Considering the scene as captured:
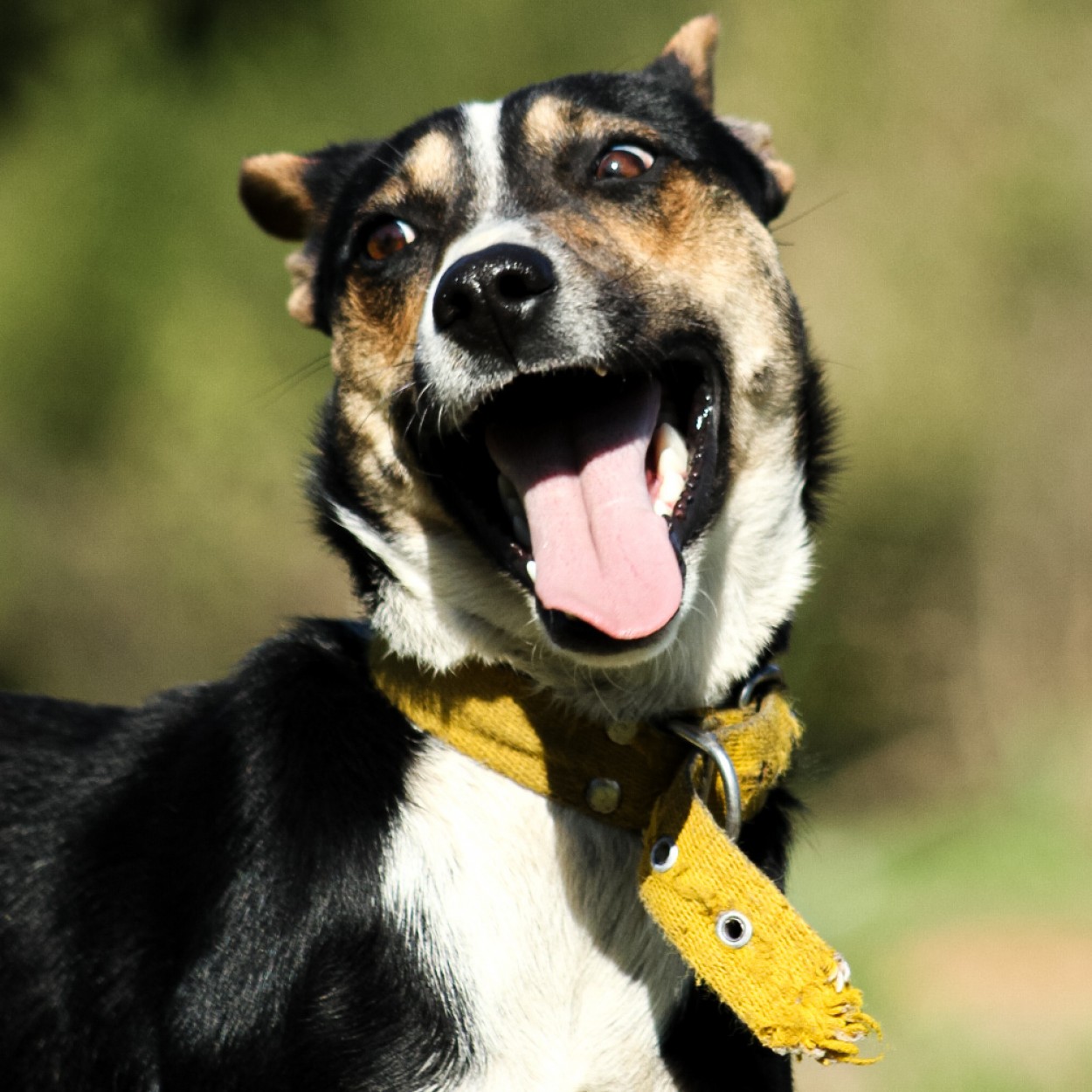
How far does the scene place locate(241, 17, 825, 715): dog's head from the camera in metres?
2.85

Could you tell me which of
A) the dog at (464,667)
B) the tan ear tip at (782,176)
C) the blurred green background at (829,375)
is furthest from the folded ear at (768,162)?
the blurred green background at (829,375)

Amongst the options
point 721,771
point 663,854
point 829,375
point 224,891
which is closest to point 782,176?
point 721,771

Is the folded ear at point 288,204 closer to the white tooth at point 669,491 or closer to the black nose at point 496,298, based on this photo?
the black nose at point 496,298

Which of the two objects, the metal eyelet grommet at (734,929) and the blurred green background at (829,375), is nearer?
the metal eyelet grommet at (734,929)

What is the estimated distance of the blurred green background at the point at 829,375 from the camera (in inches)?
332

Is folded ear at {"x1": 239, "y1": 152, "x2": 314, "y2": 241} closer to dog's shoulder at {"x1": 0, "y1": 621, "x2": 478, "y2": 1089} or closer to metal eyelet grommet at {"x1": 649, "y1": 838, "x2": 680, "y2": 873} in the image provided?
dog's shoulder at {"x1": 0, "y1": 621, "x2": 478, "y2": 1089}

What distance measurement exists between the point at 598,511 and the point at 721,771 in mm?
559

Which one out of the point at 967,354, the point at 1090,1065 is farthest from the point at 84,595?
the point at 1090,1065

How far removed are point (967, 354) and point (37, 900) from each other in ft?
23.2

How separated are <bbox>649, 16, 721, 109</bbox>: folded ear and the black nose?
1.29 m

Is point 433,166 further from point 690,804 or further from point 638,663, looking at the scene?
point 690,804

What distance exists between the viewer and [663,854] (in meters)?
2.70

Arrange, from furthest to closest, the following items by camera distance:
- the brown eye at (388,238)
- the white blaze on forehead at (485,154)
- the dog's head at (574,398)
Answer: the brown eye at (388,238)
the white blaze on forehead at (485,154)
the dog's head at (574,398)

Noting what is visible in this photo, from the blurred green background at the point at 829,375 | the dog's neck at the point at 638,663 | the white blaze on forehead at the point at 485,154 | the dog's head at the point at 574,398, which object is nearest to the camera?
the dog's head at the point at 574,398
